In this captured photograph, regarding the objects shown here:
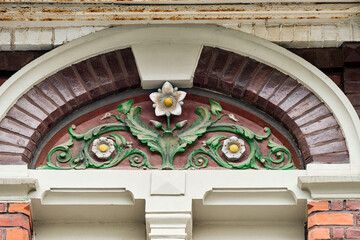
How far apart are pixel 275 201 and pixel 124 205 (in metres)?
0.80

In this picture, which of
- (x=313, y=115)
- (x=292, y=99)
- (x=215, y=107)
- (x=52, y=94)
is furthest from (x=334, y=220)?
(x=52, y=94)

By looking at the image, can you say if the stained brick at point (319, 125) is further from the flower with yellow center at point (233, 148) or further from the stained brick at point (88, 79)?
the stained brick at point (88, 79)

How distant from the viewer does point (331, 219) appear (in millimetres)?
5961

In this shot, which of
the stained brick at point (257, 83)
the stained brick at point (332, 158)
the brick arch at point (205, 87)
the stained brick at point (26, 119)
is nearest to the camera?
the stained brick at point (332, 158)

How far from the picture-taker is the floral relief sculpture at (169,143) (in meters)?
6.32

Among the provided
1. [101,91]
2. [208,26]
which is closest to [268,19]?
[208,26]

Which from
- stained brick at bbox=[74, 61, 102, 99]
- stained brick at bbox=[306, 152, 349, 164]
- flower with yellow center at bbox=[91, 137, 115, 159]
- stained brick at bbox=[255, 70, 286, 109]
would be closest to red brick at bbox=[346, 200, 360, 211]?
stained brick at bbox=[306, 152, 349, 164]

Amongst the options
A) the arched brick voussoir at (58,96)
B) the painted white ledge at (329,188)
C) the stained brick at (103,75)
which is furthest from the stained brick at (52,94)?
the painted white ledge at (329,188)

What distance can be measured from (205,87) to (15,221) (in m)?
1.34

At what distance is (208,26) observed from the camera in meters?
6.58

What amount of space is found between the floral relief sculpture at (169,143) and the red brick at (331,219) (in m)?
0.42

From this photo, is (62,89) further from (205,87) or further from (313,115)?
(313,115)

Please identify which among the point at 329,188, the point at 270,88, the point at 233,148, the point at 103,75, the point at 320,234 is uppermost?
the point at 103,75

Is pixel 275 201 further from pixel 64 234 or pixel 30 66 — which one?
pixel 30 66
